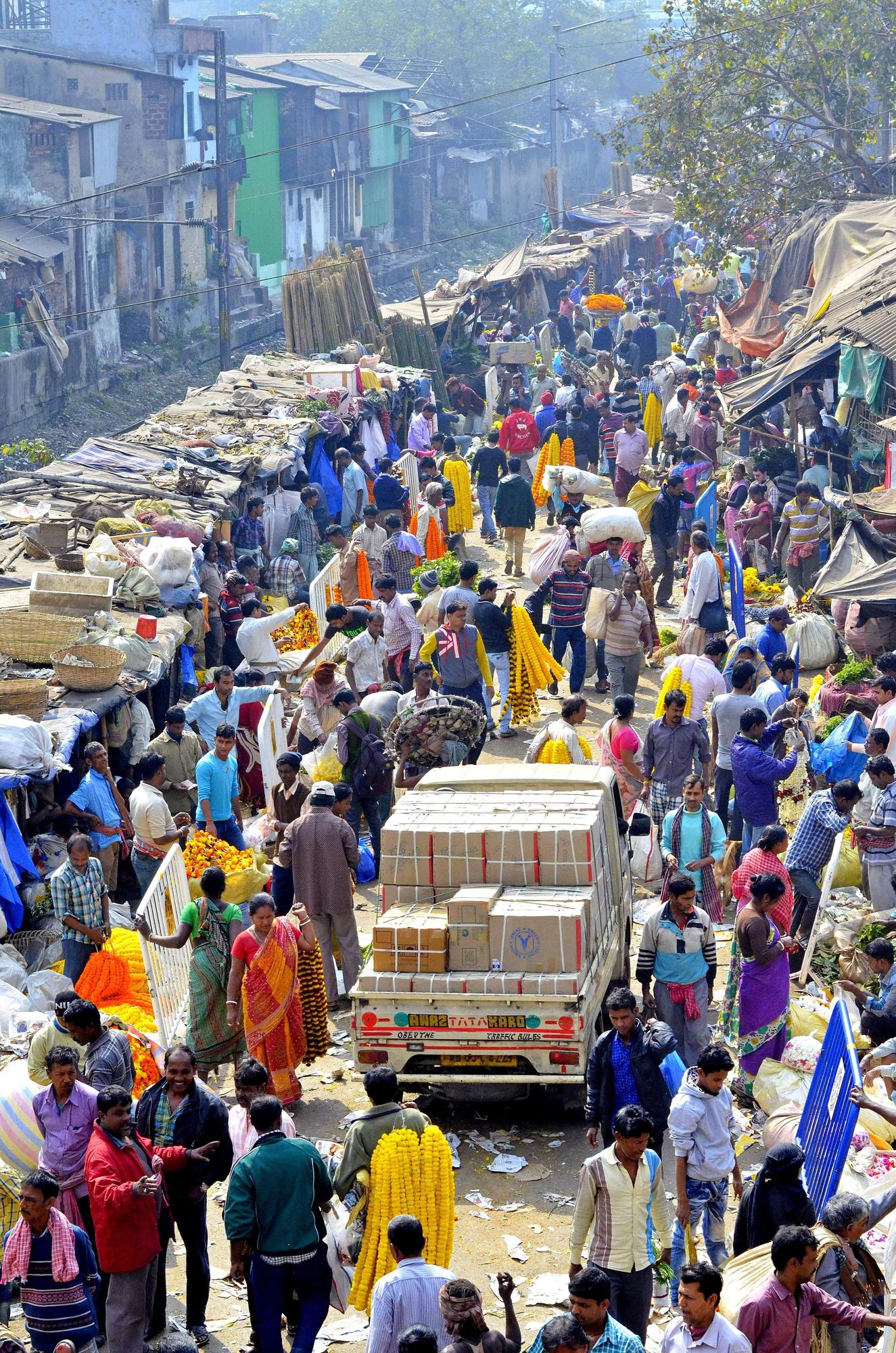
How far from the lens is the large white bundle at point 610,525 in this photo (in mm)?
15359

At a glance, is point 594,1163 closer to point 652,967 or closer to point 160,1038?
point 652,967

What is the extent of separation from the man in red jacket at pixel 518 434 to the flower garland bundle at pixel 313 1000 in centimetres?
1321

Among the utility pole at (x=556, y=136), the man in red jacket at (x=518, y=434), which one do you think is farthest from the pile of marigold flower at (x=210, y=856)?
the utility pole at (x=556, y=136)

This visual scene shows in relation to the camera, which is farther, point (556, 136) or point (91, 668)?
point (556, 136)

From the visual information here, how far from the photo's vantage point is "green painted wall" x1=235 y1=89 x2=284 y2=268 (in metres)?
51.7

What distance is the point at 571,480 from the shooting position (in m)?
17.7

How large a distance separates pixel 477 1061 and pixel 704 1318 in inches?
125

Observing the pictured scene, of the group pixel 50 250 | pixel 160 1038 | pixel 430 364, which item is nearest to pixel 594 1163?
pixel 160 1038

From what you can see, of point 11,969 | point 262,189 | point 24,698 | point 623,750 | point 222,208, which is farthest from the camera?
point 262,189

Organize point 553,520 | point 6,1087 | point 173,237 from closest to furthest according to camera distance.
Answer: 1. point 6,1087
2. point 553,520
3. point 173,237

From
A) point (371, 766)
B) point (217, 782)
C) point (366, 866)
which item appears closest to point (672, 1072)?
point (217, 782)

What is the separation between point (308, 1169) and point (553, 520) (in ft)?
53.7

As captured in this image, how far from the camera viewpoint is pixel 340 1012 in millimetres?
10180

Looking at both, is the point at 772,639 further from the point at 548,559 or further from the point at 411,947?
the point at 411,947
